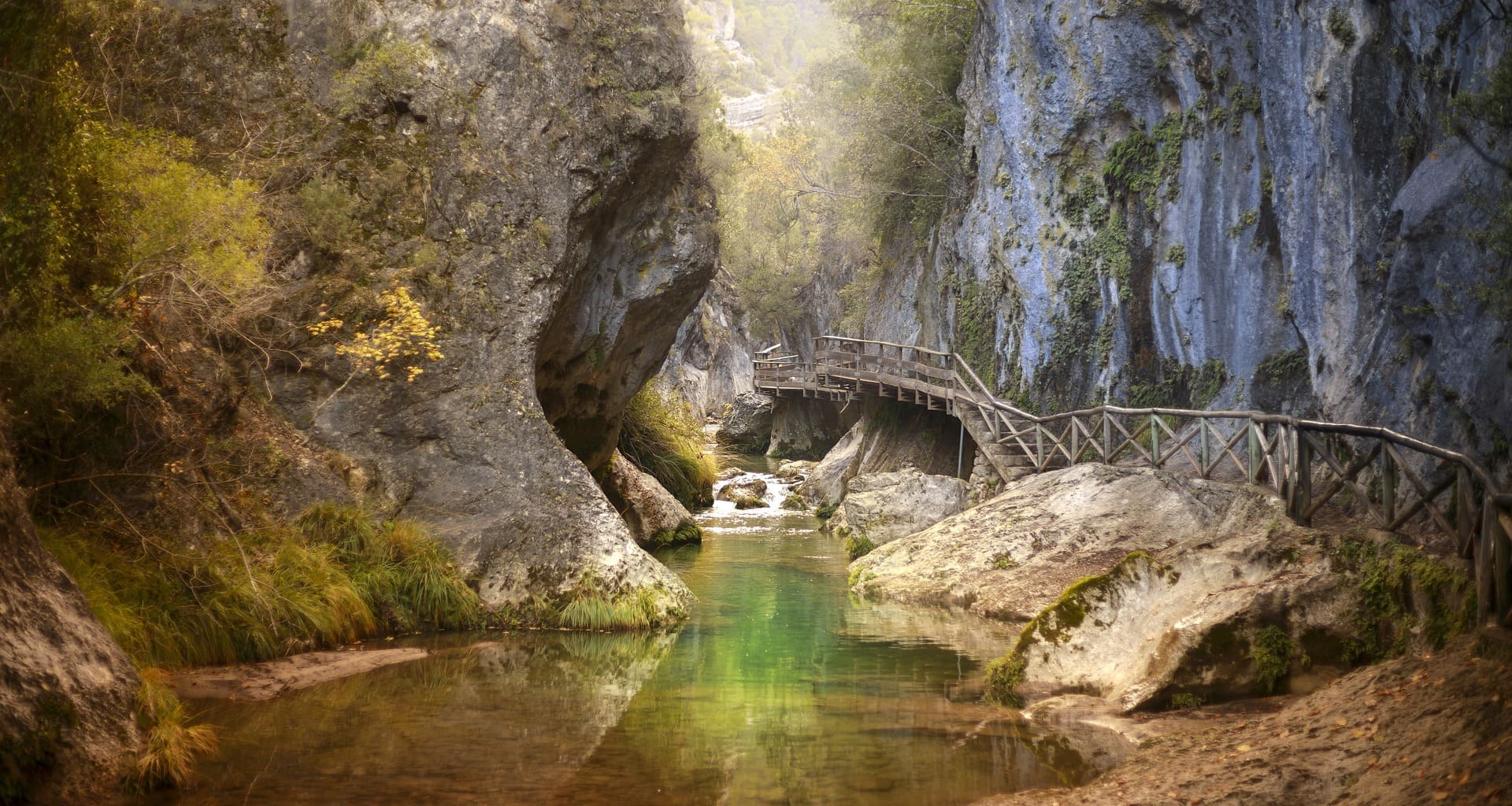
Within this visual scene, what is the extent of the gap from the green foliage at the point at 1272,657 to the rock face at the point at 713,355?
40718 mm

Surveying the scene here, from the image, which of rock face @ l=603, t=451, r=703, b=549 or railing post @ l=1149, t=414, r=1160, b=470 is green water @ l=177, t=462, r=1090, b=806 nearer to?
railing post @ l=1149, t=414, r=1160, b=470

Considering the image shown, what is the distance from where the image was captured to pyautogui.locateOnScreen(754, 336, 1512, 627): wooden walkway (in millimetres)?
6727

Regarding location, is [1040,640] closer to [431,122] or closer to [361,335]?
[361,335]

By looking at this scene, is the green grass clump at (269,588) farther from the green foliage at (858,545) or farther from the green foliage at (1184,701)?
the green foliage at (858,545)

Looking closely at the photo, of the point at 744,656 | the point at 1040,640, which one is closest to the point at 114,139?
the point at 744,656

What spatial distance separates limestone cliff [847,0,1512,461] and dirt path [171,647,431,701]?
9.94 metres

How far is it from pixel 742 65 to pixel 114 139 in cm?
12256

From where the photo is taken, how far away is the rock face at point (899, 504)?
17.9 m

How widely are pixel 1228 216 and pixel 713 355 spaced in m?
38.7

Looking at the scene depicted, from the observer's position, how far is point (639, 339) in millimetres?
17328

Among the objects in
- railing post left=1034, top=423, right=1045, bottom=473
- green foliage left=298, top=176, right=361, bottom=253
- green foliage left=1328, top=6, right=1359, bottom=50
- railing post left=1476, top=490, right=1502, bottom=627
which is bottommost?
railing post left=1034, top=423, right=1045, bottom=473

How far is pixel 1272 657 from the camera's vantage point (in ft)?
23.8

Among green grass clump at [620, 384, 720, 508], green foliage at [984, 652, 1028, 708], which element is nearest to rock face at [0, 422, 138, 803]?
green foliage at [984, 652, 1028, 708]

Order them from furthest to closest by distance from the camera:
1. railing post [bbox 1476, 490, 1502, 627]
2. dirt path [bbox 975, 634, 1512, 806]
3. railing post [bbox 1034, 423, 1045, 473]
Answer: railing post [bbox 1034, 423, 1045, 473], railing post [bbox 1476, 490, 1502, 627], dirt path [bbox 975, 634, 1512, 806]
